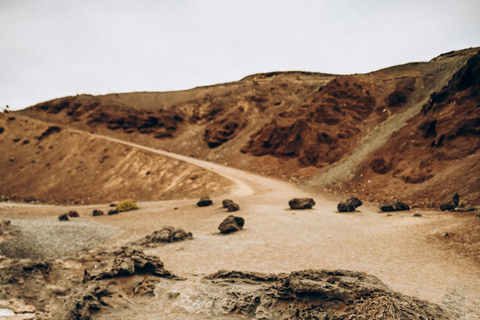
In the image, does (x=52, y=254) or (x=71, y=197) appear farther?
(x=71, y=197)

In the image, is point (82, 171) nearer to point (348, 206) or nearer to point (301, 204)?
point (301, 204)

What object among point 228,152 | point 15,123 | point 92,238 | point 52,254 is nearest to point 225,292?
point 52,254

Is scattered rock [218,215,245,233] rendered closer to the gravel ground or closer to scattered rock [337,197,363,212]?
the gravel ground

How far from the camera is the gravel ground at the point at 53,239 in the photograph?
10359 mm

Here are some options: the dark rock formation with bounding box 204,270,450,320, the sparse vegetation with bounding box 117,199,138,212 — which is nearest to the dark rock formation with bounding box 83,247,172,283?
the dark rock formation with bounding box 204,270,450,320

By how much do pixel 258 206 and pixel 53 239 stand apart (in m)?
10.5

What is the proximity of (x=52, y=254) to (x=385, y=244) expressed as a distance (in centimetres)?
1198

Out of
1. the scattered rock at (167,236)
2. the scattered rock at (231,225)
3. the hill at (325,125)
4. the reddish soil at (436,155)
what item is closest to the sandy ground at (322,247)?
the scattered rock at (231,225)

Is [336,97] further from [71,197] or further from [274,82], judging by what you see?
[71,197]

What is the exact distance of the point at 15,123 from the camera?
44.9 meters

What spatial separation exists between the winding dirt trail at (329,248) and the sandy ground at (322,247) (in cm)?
2

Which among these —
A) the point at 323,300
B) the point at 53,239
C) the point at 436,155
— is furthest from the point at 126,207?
the point at 436,155

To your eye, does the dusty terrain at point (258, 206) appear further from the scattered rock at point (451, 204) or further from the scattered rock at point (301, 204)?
the scattered rock at point (301, 204)

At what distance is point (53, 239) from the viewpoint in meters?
12.0
